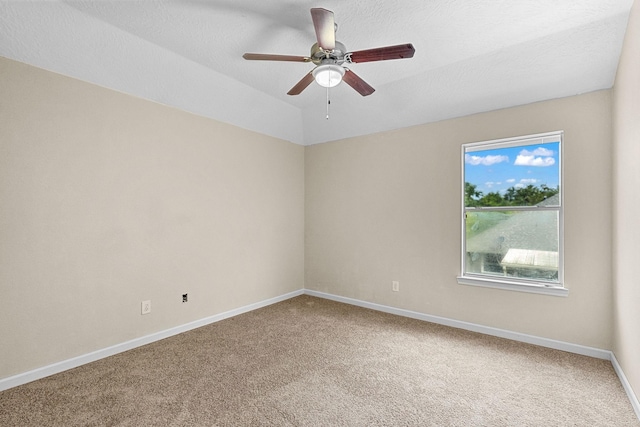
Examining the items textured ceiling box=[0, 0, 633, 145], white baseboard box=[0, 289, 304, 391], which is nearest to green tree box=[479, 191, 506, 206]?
textured ceiling box=[0, 0, 633, 145]

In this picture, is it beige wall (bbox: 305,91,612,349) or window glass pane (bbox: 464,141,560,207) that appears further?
window glass pane (bbox: 464,141,560,207)

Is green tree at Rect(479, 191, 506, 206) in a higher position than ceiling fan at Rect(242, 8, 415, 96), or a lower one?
lower

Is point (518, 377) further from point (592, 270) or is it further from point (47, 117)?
point (47, 117)

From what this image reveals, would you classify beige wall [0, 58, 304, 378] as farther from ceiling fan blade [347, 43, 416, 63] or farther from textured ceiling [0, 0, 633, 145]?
ceiling fan blade [347, 43, 416, 63]

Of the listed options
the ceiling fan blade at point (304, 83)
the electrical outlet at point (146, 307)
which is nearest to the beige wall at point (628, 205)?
the ceiling fan blade at point (304, 83)

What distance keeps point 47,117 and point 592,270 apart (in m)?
4.67

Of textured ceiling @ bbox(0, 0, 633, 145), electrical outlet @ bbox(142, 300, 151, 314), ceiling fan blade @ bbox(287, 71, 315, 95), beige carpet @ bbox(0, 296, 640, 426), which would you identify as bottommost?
beige carpet @ bbox(0, 296, 640, 426)

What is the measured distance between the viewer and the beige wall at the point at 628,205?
73.2 inches

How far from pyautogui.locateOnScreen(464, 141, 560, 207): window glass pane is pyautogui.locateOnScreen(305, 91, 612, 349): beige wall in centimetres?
14

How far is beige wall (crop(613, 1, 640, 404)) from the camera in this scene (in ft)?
6.10

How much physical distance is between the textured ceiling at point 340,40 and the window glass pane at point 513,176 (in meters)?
0.49

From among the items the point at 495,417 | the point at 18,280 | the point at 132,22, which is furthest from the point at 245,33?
the point at 495,417

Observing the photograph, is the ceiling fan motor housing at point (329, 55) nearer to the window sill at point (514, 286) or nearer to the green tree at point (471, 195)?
the green tree at point (471, 195)

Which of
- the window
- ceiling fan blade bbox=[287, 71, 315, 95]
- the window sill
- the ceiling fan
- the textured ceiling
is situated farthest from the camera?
the window
